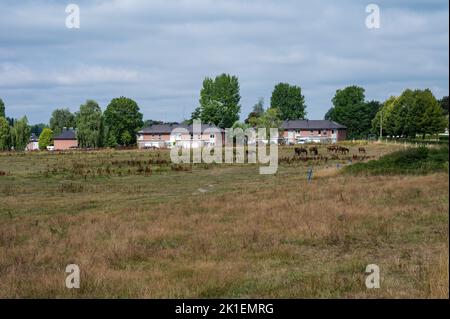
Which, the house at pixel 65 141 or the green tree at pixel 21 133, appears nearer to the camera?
the green tree at pixel 21 133

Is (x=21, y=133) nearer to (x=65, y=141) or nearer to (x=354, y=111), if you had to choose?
(x=65, y=141)

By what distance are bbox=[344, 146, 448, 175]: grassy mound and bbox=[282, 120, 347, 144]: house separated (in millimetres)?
103074

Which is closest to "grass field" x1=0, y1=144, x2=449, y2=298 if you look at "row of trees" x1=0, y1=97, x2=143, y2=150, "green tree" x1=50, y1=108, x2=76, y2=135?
"row of trees" x1=0, y1=97, x2=143, y2=150

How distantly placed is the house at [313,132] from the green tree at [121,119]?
43.0 m

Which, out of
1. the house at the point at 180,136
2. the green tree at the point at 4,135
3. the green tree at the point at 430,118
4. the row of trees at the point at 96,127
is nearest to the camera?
the green tree at the point at 430,118

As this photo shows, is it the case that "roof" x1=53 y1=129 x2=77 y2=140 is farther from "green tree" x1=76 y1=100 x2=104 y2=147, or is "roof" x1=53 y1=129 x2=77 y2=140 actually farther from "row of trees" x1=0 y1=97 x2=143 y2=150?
"green tree" x1=76 y1=100 x2=104 y2=147

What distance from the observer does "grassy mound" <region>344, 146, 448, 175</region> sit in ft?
96.5

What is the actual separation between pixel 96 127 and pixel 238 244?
101m

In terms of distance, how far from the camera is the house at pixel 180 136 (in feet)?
417

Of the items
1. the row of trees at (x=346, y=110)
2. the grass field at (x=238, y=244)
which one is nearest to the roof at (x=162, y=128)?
the row of trees at (x=346, y=110)

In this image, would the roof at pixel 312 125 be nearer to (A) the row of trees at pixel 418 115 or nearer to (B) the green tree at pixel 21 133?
(A) the row of trees at pixel 418 115

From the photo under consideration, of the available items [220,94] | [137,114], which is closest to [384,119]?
[220,94]

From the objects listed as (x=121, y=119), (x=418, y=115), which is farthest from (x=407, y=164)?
(x=121, y=119)
